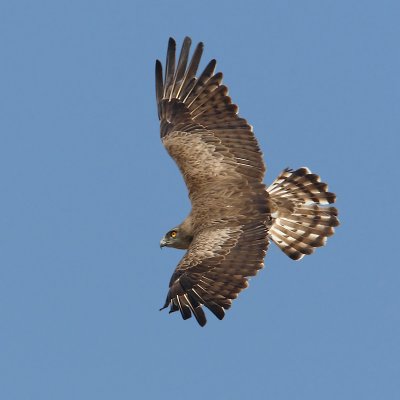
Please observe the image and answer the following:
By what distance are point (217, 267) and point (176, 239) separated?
5.92 feet

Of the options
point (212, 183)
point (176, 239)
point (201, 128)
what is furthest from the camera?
point (201, 128)

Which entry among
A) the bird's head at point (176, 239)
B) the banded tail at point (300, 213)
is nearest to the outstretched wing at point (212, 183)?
the bird's head at point (176, 239)

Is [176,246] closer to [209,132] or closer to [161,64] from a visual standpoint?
[209,132]

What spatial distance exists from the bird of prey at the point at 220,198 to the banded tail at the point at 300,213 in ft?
0.06

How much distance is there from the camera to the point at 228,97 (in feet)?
66.3

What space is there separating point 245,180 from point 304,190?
5.09ft

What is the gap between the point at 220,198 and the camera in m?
19.2

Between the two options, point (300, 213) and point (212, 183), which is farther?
point (300, 213)

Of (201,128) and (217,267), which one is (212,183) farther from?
(217,267)

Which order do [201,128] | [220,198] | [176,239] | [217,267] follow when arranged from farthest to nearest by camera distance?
[201,128] < [176,239] < [220,198] < [217,267]

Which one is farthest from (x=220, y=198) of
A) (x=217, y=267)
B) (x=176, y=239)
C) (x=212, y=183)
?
(x=217, y=267)

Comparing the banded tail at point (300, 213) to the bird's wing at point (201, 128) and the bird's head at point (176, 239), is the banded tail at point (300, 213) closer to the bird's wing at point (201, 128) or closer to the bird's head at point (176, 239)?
the bird's wing at point (201, 128)

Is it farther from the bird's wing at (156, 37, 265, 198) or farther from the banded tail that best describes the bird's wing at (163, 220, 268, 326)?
the banded tail

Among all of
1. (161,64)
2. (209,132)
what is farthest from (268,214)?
(161,64)
